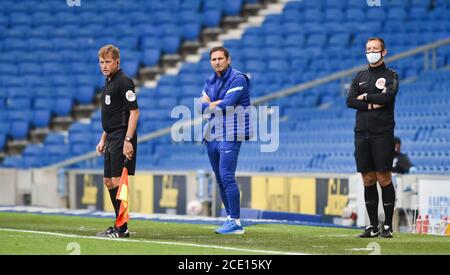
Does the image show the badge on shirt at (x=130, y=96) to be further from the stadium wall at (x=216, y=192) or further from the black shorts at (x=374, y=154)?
the stadium wall at (x=216, y=192)

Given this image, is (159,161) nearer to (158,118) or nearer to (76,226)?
(158,118)

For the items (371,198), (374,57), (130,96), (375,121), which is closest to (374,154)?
(375,121)

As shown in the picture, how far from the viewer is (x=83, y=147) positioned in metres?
23.7

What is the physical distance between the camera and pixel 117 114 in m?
11.5

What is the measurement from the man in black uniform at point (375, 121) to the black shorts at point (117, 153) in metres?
2.23

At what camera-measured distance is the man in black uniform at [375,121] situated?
37.6 feet

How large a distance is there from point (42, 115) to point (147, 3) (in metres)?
4.05

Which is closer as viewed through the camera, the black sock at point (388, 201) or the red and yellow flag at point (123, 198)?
the red and yellow flag at point (123, 198)

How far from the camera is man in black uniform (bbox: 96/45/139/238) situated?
11383mm

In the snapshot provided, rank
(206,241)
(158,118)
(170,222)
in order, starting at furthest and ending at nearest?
(158,118)
(170,222)
(206,241)

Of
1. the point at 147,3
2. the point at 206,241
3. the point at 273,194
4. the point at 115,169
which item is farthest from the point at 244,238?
the point at 147,3

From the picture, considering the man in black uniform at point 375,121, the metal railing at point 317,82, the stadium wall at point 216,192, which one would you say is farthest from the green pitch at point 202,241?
the metal railing at point 317,82

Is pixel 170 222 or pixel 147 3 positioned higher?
pixel 147 3

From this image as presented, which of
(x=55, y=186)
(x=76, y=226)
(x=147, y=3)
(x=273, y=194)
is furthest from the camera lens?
(x=147, y=3)
